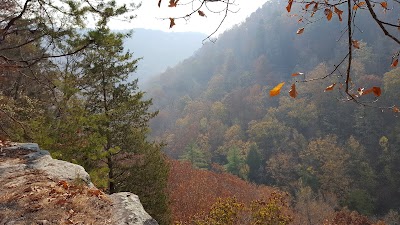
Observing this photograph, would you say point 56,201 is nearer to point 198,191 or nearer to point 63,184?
point 63,184

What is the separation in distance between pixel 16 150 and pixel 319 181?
3714 cm

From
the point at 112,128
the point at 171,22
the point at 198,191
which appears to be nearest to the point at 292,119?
the point at 198,191

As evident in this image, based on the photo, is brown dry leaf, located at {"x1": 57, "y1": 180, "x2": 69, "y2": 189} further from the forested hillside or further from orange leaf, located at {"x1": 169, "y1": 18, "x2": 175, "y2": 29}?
the forested hillside

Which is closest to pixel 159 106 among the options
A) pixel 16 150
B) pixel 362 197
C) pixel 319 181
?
pixel 319 181

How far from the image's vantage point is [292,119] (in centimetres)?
5256

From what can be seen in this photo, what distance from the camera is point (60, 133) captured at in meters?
7.92

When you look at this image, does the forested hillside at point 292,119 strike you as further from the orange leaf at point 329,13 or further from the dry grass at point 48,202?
the orange leaf at point 329,13

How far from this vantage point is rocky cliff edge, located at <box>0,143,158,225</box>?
3314 mm

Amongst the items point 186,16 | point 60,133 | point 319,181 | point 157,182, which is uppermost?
point 186,16

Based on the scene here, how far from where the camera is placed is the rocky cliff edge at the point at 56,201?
10.9 ft

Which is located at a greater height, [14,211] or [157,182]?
[14,211]

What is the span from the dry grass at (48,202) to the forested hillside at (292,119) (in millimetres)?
20808

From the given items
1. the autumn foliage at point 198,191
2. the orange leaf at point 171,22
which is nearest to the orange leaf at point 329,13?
the orange leaf at point 171,22

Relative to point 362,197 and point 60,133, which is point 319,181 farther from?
point 60,133
